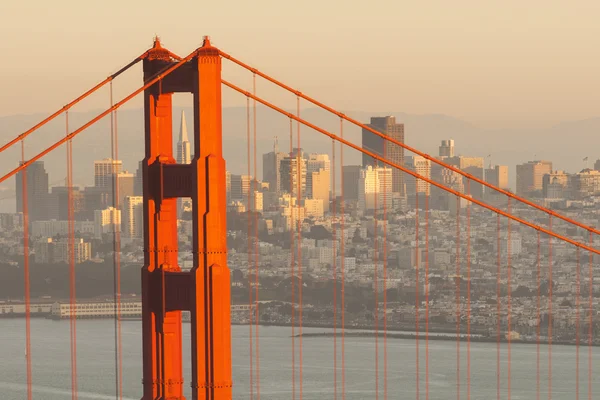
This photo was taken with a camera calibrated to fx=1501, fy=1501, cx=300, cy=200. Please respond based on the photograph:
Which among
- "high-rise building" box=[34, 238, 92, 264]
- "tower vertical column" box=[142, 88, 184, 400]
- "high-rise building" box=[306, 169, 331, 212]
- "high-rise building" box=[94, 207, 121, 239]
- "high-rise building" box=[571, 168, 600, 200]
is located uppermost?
"tower vertical column" box=[142, 88, 184, 400]

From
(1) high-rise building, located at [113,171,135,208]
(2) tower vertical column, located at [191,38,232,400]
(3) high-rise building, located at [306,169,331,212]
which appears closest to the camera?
(2) tower vertical column, located at [191,38,232,400]

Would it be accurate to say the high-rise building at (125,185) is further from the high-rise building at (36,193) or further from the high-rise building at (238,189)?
the high-rise building at (238,189)

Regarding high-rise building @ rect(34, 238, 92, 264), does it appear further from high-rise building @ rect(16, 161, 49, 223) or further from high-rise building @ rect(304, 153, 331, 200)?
high-rise building @ rect(304, 153, 331, 200)

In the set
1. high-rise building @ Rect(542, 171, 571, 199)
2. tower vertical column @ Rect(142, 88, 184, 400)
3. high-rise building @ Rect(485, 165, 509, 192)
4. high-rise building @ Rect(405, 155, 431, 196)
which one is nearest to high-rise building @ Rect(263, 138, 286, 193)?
high-rise building @ Rect(405, 155, 431, 196)

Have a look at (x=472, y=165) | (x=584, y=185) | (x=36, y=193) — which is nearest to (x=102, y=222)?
(x=36, y=193)

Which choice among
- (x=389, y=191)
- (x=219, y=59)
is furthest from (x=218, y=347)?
(x=389, y=191)

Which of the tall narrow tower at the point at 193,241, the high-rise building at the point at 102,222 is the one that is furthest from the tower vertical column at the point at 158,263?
the high-rise building at the point at 102,222
